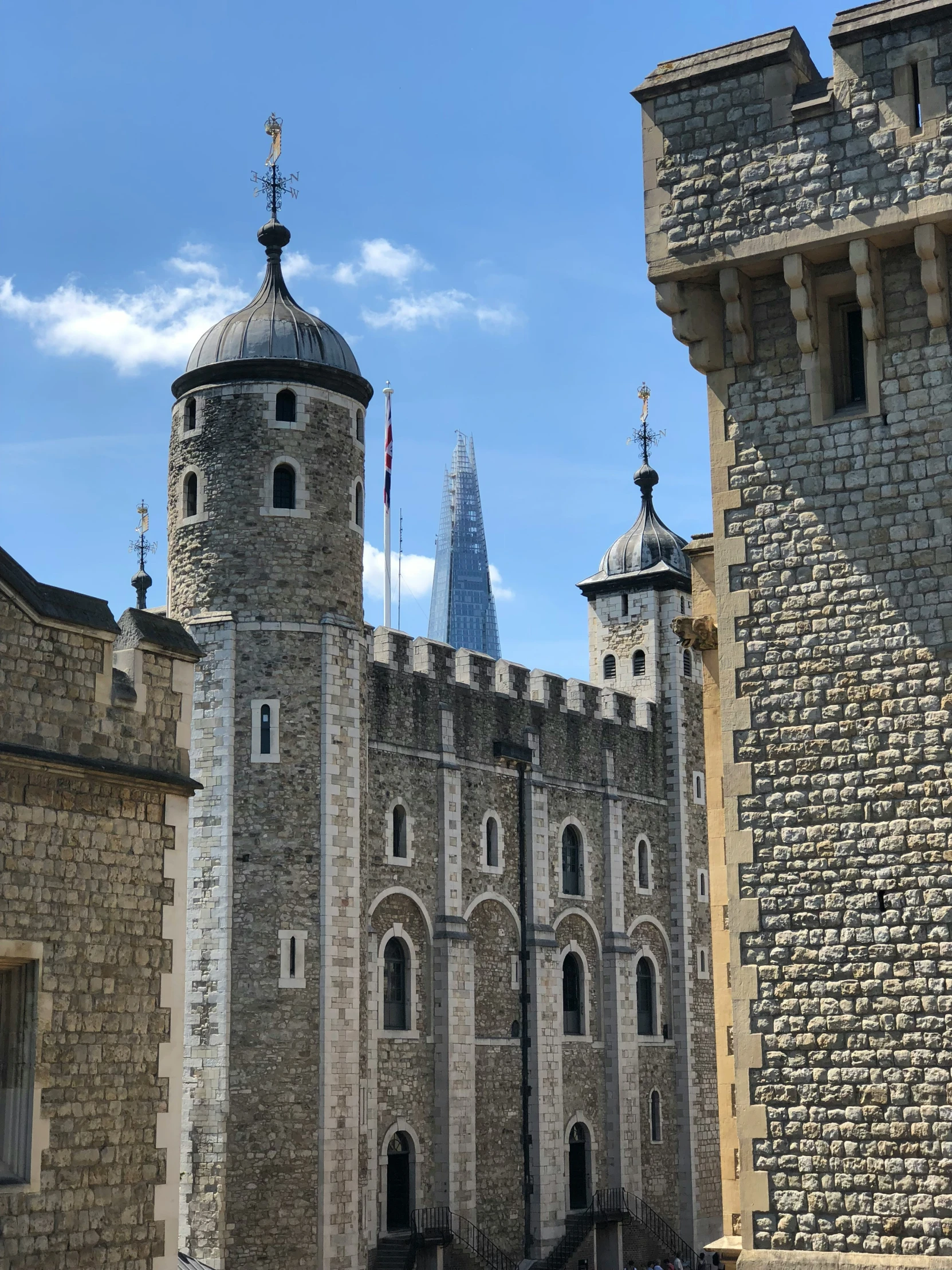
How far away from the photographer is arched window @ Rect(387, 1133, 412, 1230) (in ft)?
104

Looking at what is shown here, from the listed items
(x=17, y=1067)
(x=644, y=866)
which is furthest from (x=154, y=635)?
(x=644, y=866)

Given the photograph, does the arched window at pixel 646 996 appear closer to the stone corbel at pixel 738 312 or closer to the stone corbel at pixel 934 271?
the stone corbel at pixel 738 312

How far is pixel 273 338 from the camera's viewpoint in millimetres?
30766

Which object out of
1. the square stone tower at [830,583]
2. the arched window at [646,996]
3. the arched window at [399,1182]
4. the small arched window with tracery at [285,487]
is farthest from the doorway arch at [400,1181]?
the square stone tower at [830,583]

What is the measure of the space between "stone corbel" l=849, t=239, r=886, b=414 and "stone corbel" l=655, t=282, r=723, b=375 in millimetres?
1222

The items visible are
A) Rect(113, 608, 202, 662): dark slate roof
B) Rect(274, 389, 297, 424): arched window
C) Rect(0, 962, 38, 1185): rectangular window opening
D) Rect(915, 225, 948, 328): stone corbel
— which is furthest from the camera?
Rect(274, 389, 297, 424): arched window

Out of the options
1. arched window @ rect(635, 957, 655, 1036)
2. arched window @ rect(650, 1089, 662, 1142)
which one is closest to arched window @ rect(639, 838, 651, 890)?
arched window @ rect(635, 957, 655, 1036)

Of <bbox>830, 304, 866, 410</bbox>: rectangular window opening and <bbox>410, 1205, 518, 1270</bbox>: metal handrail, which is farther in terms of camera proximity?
<bbox>410, 1205, 518, 1270</bbox>: metal handrail

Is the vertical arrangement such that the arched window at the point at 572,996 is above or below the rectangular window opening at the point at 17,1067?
above

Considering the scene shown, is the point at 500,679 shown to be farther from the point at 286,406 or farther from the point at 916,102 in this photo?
the point at 916,102

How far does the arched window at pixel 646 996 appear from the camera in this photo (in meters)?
39.8

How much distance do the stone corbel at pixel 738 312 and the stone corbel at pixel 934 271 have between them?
1.46 m

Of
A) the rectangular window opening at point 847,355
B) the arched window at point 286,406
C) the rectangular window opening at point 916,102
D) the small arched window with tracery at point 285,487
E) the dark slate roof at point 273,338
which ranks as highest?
the dark slate roof at point 273,338

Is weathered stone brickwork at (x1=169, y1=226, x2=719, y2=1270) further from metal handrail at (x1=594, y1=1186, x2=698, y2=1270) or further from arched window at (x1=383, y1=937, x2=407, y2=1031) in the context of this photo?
metal handrail at (x1=594, y1=1186, x2=698, y2=1270)
